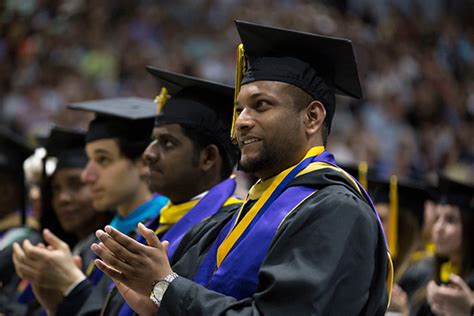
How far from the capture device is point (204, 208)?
12.8 ft

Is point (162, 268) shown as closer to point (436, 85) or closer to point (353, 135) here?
point (353, 135)

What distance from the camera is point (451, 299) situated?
457 cm

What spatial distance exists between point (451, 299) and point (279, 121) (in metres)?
2.00

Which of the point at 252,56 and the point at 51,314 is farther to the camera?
the point at 51,314

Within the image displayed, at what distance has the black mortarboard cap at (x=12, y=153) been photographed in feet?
20.0

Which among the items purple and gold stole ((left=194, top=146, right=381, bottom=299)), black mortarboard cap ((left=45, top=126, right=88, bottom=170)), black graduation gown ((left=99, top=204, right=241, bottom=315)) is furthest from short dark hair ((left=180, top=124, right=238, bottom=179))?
black mortarboard cap ((left=45, top=126, right=88, bottom=170))

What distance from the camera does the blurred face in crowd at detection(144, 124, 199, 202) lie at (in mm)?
4016

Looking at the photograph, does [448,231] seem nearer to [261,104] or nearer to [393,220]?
[393,220]

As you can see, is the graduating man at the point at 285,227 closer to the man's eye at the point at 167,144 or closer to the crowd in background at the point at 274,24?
the man's eye at the point at 167,144

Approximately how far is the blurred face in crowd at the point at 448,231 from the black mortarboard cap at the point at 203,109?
63.6 inches

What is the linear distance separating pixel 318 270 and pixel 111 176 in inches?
87.3

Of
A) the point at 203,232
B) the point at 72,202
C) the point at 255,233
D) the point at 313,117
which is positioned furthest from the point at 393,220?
the point at 255,233

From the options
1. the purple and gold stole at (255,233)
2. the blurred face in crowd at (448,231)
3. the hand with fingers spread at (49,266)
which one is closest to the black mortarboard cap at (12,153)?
the hand with fingers spread at (49,266)

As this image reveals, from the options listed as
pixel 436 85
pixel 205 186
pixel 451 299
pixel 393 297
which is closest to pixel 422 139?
pixel 436 85
